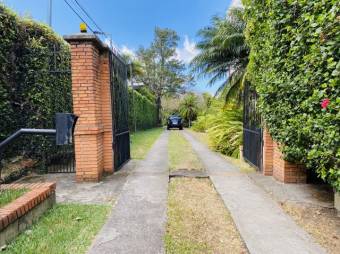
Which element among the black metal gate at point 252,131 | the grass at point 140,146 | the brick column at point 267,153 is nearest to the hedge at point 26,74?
the grass at point 140,146

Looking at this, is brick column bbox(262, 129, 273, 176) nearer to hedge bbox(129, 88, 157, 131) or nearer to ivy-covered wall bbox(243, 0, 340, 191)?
ivy-covered wall bbox(243, 0, 340, 191)

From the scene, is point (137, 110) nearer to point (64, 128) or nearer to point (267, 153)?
point (267, 153)

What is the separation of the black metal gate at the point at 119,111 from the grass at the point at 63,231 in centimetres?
219

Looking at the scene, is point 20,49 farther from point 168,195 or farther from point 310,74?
point 310,74

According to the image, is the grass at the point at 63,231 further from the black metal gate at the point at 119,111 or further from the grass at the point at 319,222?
the grass at the point at 319,222

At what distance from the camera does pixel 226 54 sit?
11.1 m

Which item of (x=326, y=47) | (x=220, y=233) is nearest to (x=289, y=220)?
(x=220, y=233)

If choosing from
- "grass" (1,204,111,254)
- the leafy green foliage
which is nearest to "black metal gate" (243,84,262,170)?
the leafy green foliage

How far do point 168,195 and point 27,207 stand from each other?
1.94m

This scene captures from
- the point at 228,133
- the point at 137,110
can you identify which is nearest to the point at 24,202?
the point at 228,133

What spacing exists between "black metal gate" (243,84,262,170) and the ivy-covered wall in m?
0.95

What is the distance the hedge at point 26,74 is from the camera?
16.4 feet

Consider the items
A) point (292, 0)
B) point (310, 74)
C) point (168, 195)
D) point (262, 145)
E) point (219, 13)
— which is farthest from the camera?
point (219, 13)

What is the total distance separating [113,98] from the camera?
18.3ft
